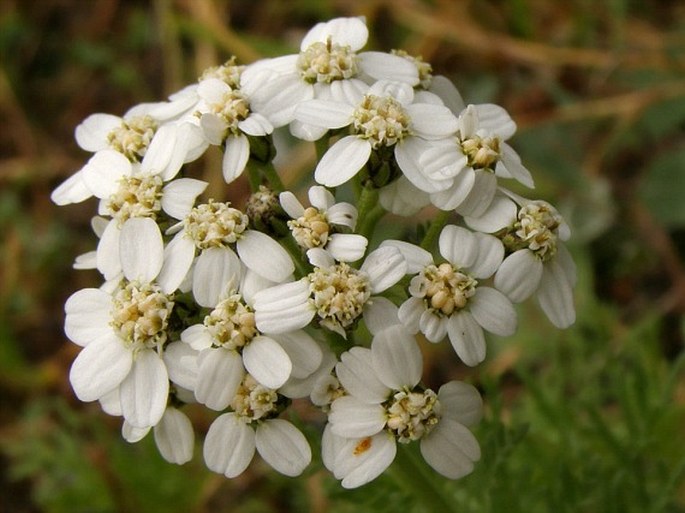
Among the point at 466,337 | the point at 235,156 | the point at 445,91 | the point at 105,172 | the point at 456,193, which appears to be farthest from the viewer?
the point at 445,91

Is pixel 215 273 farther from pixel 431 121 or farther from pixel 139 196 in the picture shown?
pixel 431 121

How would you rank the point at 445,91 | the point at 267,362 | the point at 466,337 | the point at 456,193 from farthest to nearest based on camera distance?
the point at 445,91, the point at 456,193, the point at 466,337, the point at 267,362

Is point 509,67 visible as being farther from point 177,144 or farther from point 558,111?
point 177,144

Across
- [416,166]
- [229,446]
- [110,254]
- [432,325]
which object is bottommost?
[229,446]

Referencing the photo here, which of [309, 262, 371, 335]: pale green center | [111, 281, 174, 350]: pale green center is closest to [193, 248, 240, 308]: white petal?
[111, 281, 174, 350]: pale green center

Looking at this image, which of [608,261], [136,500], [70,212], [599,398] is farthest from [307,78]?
[70,212]

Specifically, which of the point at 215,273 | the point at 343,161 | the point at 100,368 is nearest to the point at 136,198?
the point at 215,273

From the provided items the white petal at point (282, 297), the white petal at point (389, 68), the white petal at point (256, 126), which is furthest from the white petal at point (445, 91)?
the white petal at point (282, 297)

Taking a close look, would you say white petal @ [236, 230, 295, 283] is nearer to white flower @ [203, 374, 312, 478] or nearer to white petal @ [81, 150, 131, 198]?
white flower @ [203, 374, 312, 478]
